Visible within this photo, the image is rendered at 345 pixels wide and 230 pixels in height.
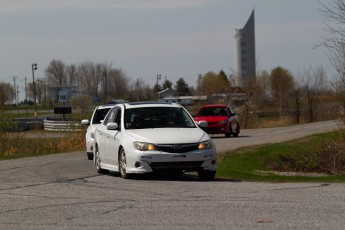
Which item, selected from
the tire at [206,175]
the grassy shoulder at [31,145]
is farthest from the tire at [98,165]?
the grassy shoulder at [31,145]

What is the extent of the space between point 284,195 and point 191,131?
3862 millimetres

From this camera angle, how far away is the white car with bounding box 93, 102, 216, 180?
15.0 m

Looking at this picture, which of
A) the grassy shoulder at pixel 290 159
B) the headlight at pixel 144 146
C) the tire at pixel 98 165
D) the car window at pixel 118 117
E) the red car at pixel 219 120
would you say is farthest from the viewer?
the red car at pixel 219 120

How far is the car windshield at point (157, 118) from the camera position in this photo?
1638 centimetres

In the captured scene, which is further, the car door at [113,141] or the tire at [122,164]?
the car door at [113,141]

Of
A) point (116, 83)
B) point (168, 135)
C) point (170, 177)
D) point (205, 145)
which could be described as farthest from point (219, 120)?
point (116, 83)

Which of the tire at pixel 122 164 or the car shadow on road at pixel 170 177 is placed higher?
the tire at pixel 122 164

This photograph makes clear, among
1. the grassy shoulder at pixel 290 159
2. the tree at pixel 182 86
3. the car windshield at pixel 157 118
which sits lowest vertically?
the grassy shoulder at pixel 290 159

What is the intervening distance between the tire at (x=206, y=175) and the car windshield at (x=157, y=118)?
1225mm

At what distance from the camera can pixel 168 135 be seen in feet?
50.1

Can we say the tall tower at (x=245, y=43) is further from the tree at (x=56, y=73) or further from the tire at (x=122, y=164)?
the tire at (x=122, y=164)

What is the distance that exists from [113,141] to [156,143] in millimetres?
1812

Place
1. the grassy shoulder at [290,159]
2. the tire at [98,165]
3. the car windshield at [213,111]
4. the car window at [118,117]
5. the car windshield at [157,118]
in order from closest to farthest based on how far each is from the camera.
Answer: the car windshield at [157,118] → the car window at [118,117] → the tire at [98,165] → the grassy shoulder at [290,159] → the car windshield at [213,111]

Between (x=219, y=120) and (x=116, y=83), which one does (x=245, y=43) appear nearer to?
(x=116, y=83)
